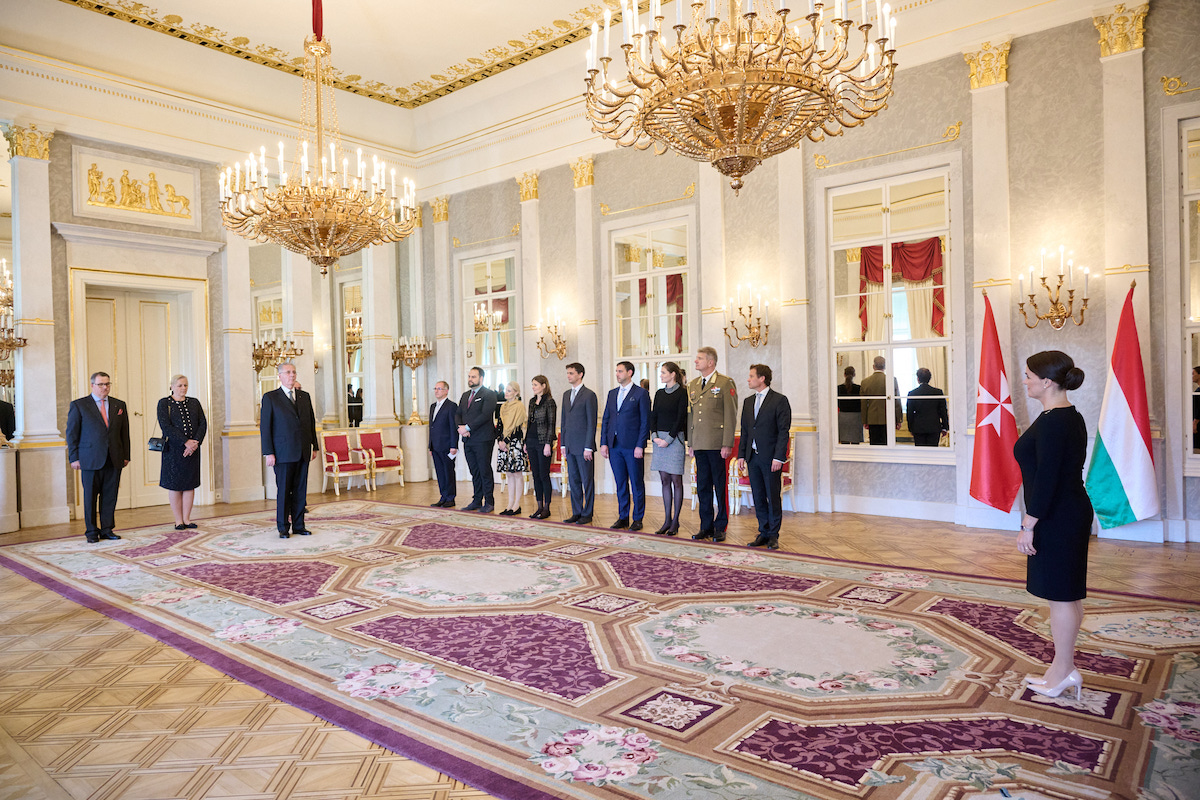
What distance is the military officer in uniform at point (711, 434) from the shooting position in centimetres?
643

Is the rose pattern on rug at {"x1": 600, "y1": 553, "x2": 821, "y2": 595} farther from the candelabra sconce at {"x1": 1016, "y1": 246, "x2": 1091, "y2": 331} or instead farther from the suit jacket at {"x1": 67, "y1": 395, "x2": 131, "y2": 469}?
the suit jacket at {"x1": 67, "y1": 395, "x2": 131, "y2": 469}

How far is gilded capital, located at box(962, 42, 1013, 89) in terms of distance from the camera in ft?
22.6

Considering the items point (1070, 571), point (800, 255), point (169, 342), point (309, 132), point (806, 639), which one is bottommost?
point (806, 639)

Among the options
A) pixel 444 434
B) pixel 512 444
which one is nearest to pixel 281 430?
pixel 444 434

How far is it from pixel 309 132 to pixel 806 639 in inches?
387

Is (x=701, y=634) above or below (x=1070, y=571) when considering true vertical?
below

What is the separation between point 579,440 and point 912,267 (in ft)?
12.4

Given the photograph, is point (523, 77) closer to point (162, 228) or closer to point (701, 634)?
point (162, 228)

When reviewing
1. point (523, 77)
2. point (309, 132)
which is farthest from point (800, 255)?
point (309, 132)

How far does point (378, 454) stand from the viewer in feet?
36.7

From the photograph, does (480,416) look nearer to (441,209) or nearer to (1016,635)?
(441,209)

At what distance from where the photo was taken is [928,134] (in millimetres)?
7398

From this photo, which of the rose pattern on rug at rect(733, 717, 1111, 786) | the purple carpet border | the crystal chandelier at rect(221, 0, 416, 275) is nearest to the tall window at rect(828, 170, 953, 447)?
the crystal chandelier at rect(221, 0, 416, 275)

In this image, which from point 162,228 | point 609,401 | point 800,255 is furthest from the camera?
point 162,228
